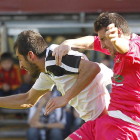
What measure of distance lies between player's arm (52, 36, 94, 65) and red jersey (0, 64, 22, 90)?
350cm

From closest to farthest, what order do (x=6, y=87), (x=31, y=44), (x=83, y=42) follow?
1. (x=31, y=44)
2. (x=83, y=42)
3. (x=6, y=87)

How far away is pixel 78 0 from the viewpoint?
6.60 metres

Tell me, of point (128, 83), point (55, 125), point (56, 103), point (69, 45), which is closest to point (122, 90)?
point (128, 83)

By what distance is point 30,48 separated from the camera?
10.7 ft

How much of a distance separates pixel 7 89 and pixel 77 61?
12.9 ft

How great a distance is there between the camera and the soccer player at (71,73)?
3090mm

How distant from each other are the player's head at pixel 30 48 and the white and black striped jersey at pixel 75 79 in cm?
9

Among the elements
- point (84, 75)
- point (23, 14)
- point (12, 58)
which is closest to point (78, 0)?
point (23, 14)

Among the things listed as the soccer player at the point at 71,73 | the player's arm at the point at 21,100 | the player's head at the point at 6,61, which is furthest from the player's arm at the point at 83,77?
the player's head at the point at 6,61

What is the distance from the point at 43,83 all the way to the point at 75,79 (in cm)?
49

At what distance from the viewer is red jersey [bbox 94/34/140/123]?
2836mm

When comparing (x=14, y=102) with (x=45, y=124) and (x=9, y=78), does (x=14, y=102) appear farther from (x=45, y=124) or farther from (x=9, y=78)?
(x=9, y=78)

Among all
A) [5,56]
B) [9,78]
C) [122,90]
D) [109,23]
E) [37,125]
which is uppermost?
[109,23]

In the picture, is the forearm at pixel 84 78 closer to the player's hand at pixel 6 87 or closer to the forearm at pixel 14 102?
the forearm at pixel 14 102
